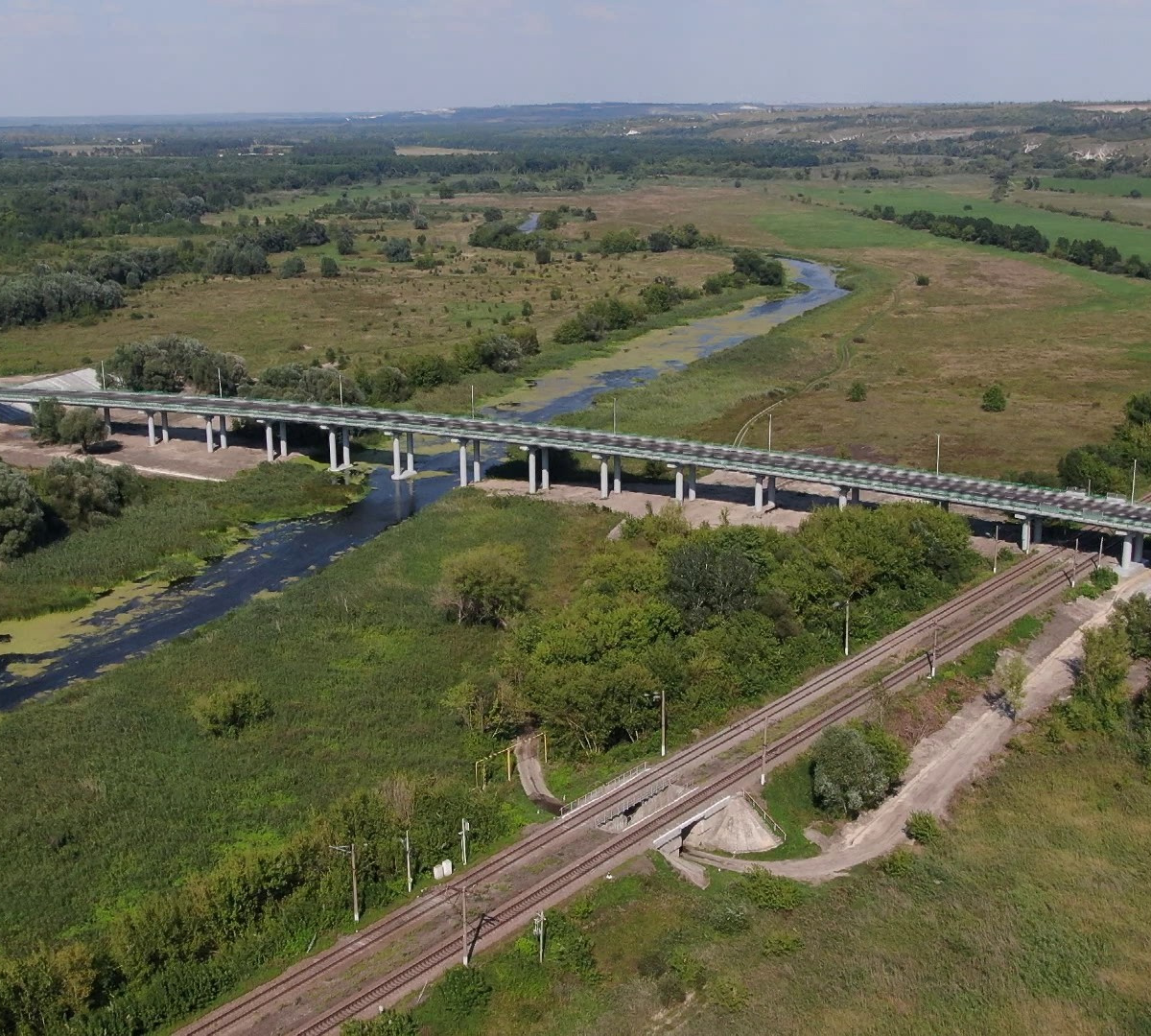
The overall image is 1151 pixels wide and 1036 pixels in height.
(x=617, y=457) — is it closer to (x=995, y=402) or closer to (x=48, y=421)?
(x=995, y=402)

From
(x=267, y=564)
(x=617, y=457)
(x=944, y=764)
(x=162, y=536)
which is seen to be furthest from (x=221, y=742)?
(x=617, y=457)

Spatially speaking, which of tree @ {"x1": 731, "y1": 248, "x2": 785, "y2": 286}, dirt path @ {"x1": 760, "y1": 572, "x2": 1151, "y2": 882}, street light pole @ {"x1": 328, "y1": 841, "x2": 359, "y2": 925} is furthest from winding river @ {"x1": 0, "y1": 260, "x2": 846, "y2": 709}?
tree @ {"x1": 731, "y1": 248, "x2": 785, "y2": 286}

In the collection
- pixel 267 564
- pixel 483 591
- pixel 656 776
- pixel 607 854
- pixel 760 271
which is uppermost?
pixel 760 271

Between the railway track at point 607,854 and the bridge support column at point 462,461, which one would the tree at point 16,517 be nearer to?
the bridge support column at point 462,461

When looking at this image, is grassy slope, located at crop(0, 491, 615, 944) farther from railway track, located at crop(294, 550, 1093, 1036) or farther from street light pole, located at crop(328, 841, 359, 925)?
railway track, located at crop(294, 550, 1093, 1036)

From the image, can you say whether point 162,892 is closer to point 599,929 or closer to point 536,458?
point 599,929

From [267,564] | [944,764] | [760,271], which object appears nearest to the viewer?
[944,764]

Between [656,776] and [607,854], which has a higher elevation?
[656,776]
